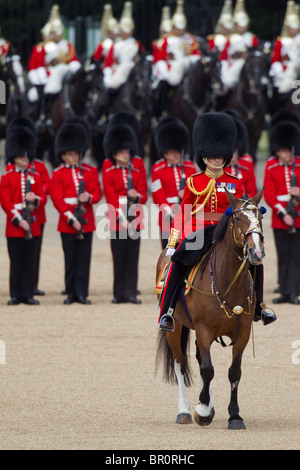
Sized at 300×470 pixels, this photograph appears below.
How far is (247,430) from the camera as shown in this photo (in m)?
6.16

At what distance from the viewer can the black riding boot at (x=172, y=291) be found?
6.45 meters

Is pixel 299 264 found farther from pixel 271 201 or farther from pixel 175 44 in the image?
pixel 175 44

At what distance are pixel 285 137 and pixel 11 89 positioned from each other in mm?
7185

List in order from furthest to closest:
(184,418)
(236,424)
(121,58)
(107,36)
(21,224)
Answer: (107,36) → (121,58) → (21,224) → (184,418) → (236,424)

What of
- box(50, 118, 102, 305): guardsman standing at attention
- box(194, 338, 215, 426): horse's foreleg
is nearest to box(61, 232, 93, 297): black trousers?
box(50, 118, 102, 305): guardsman standing at attention

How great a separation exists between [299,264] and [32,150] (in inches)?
95.6

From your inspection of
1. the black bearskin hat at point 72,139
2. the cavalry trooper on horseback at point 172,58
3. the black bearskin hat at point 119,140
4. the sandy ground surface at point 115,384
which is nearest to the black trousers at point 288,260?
the sandy ground surface at point 115,384

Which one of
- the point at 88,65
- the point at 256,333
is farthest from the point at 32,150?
the point at 88,65

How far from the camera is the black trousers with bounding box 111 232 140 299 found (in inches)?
408

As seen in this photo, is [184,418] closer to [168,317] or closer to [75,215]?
[168,317]

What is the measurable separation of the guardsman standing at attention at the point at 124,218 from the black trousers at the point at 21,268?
0.69 m

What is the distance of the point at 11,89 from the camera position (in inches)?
666

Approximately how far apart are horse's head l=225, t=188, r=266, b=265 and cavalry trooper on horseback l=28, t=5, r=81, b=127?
1067 centimetres

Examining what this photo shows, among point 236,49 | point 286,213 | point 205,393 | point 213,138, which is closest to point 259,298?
point 205,393
